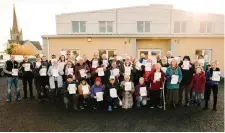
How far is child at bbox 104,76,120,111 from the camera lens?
6565mm

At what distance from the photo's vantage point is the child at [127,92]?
663 cm

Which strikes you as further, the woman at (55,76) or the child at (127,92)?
the woman at (55,76)

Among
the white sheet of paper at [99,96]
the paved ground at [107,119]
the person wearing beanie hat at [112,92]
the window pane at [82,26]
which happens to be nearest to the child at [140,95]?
the paved ground at [107,119]

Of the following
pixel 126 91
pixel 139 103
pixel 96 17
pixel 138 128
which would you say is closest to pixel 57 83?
pixel 126 91

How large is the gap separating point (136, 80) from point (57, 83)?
10.6 feet

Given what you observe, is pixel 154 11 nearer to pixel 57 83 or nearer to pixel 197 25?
pixel 197 25

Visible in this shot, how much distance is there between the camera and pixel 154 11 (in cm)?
2019

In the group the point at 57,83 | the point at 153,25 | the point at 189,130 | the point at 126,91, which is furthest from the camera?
the point at 153,25

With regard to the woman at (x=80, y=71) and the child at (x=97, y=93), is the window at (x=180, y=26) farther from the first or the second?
the child at (x=97, y=93)

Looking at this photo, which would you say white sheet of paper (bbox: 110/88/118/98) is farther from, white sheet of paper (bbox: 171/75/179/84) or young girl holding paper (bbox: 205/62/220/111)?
young girl holding paper (bbox: 205/62/220/111)

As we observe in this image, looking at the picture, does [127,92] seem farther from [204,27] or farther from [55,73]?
[204,27]

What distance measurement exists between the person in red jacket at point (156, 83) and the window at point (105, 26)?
1439cm

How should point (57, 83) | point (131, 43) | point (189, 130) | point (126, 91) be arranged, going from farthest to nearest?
point (131, 43)
point (57, 83)
point (126, 91)
point (189, 130)

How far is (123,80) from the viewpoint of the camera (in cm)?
714
